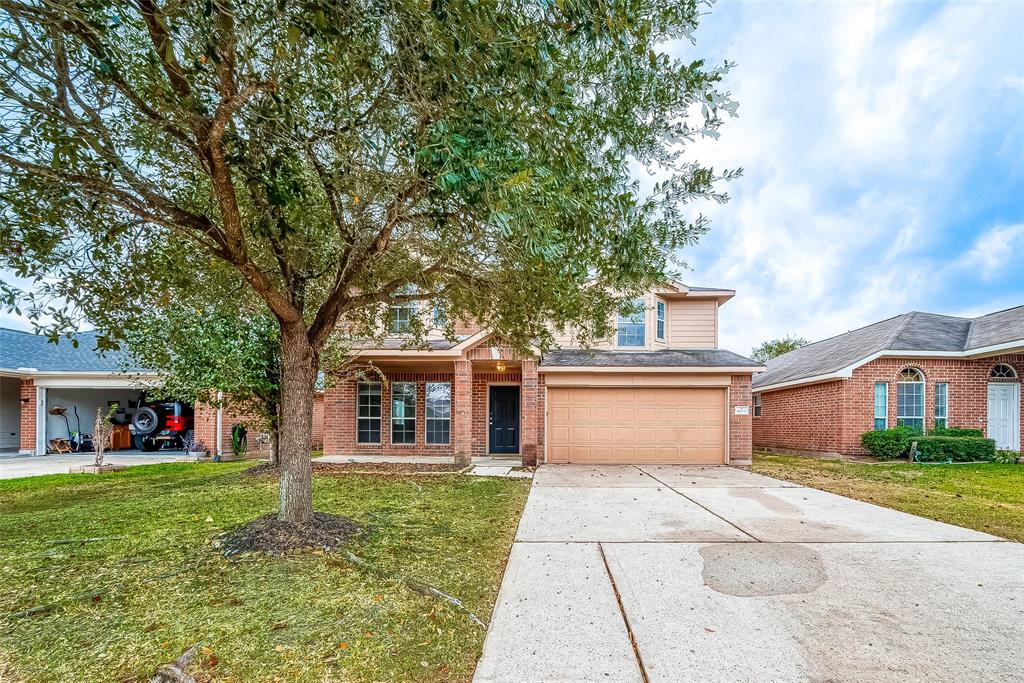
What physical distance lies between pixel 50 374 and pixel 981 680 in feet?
67.5

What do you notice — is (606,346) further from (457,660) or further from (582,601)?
(457,660)

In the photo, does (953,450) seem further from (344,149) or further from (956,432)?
(344,149)

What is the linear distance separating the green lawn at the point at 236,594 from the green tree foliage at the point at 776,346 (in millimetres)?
47244

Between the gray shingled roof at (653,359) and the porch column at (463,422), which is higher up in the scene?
the gray shingled roof at (653,359)

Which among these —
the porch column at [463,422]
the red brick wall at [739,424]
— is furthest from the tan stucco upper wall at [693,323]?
the porch column at [463,422]

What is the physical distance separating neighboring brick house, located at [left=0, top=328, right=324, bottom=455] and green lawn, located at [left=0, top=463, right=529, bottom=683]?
21.0 ft

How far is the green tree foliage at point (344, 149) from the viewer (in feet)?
11.9

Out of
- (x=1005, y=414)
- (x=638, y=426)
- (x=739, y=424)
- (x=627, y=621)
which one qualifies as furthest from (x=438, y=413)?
(x=1005, y=414)

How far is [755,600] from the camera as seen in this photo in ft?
12.4

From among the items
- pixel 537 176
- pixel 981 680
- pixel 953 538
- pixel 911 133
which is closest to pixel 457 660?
pixel 981 680

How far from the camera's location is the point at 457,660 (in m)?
2.90

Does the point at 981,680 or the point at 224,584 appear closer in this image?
the point at 981,680

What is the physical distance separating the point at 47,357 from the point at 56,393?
5.30ft

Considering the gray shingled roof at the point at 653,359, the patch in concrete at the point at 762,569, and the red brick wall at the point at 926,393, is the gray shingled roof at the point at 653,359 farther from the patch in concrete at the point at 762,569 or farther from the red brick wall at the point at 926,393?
the patch in concrete at the point at 762,569
